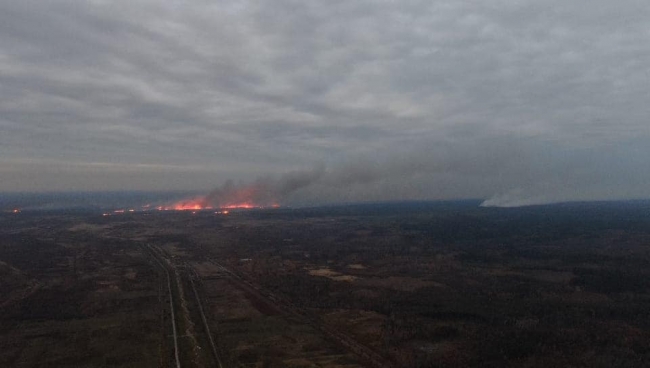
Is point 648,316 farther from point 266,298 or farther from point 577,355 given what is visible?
point 266,298

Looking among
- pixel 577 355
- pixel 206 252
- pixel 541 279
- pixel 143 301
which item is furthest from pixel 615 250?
pixel 143 301

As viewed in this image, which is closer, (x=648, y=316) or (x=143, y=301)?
(x=648, y=316)

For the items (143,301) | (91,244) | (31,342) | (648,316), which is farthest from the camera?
(91,244)

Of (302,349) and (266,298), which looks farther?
(266,298)

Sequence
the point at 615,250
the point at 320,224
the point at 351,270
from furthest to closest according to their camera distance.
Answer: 1. the point at 320,224
2. the point at 615,250
3. the point at 351,270

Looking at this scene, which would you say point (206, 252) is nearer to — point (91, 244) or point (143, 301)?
point (91, 244)

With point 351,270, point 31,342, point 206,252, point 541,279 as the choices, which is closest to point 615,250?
point 541,279
